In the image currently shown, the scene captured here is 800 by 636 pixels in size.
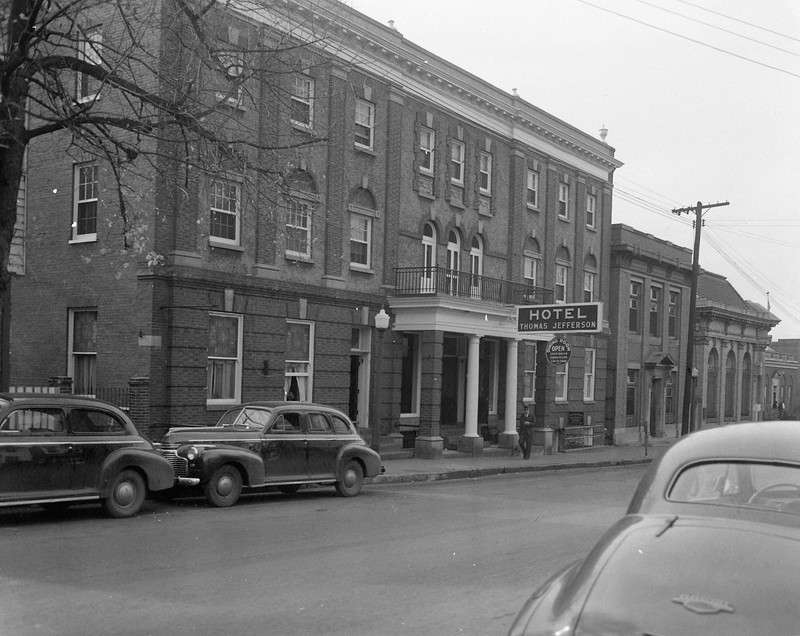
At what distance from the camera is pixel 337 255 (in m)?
24.5

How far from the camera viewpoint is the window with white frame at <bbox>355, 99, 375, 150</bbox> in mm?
25516

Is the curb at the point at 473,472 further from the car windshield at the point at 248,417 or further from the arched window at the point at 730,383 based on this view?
the arched window at the point at 730,383

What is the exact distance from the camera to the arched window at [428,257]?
89.0ft

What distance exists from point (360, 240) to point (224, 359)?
244 inches

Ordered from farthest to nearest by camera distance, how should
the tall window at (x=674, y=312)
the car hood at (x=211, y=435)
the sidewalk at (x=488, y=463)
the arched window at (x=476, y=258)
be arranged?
the tall window at (x=674, y=312) < the arched window at (x=476, y=258) < the sidewalk at (x=488, y=463) < the car hood at (x=211, y=435)

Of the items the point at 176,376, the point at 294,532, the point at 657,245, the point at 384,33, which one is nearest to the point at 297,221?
the point at 176,376

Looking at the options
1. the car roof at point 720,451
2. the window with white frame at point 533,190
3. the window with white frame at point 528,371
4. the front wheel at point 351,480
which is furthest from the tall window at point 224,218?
the car roof at point 720,451

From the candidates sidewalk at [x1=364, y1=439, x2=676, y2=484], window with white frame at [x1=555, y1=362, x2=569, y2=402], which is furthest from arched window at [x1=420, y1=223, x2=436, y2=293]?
window with white frame at [x1=555, y1=362, x2=569, y2=402]

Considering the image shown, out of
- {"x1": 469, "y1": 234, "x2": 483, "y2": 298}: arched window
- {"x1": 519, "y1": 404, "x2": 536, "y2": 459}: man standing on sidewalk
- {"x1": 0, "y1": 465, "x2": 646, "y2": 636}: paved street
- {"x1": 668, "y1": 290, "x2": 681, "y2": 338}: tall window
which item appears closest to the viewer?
{"x1": 0, "y1": 465, "x2": 646, "y2": 636}: paved street

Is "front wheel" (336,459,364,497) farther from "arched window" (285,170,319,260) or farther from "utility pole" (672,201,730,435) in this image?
"utility pole" (672,201,730,435)

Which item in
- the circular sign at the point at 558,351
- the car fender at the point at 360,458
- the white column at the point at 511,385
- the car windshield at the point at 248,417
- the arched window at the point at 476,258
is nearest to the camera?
the car windshield at the point at 248,417

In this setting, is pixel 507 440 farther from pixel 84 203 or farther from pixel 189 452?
pixel 189 452

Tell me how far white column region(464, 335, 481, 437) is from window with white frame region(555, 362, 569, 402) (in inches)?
318

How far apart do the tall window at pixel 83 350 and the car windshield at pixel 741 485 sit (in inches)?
710
